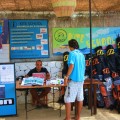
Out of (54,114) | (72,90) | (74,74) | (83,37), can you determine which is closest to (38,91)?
(54,114)

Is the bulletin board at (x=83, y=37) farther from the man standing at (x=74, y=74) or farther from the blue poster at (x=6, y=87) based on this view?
the man standing at (x=74, y=74)

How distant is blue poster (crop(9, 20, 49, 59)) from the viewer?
7.71 m

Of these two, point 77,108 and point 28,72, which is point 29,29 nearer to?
point 28,72

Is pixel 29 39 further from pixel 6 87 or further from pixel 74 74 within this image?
pixel 74 74

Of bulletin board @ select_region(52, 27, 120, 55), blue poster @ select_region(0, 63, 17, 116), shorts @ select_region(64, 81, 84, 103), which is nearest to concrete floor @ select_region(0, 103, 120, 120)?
blue poster @ select_region(0, 63, 17, 116)

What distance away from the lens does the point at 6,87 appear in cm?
647

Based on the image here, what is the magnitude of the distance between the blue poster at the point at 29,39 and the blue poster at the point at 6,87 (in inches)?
50.7

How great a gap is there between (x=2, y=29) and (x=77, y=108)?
2910 millimetres

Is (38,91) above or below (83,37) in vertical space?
below

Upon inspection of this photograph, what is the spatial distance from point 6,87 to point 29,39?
1.76 meters

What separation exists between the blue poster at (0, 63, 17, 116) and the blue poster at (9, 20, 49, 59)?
1.29 m

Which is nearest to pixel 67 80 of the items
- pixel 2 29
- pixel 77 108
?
pixel 77 108

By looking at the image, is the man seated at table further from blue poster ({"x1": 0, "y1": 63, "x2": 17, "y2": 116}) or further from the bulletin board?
blue poster ({"x1": 0, "y1": 63, "x2": 17, "y2": 116})

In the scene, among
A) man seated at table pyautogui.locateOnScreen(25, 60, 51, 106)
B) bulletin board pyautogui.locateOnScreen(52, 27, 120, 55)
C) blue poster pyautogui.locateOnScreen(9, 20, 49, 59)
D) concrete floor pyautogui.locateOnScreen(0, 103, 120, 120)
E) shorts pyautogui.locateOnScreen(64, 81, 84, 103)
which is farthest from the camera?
bulletin board pyautogui.locateOnScreen(52, 27, 120, 55)
